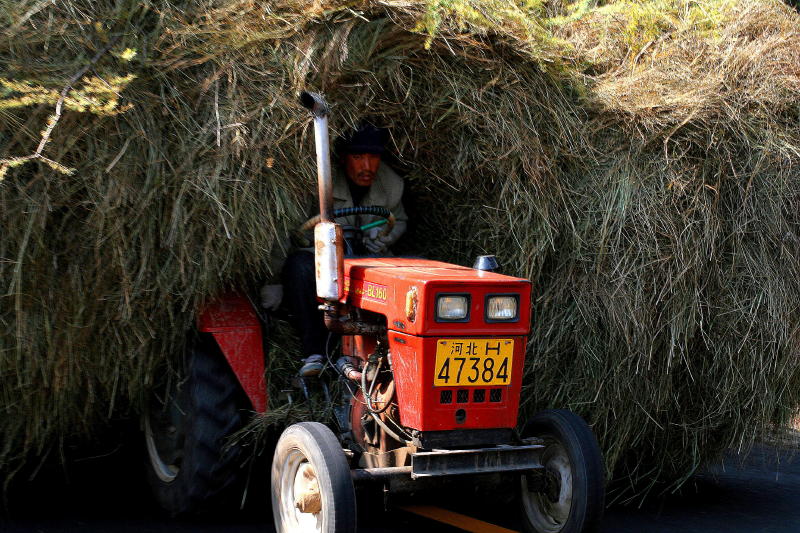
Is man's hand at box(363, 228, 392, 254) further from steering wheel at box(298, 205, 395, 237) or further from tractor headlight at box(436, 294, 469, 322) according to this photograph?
tractor headlight at box(436, 294, 469, 322)

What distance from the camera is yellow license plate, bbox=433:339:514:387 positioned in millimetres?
4238

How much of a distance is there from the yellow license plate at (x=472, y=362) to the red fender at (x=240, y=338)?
1.22m

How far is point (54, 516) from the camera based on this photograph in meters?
5.09

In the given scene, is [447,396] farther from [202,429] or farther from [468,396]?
[202,429]

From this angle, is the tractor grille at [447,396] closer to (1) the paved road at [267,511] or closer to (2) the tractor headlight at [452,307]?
(2) the tractor headlight at [452,307]

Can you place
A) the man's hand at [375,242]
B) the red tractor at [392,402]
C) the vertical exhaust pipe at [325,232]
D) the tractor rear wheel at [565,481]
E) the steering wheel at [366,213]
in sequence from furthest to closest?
the man's hand at [375,242]
the steering wheel at [366,213]
the vertical exhaust pipe at [325,232]
the tractor rear wheel at [565,481]
the red tractor at [392,402]

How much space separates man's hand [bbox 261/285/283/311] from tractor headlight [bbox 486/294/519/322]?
136 cm

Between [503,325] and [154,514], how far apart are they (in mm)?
2148

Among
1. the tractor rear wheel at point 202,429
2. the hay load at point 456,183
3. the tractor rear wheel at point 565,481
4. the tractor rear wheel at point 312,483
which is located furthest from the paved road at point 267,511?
the tractor rear wheel at point 312,483

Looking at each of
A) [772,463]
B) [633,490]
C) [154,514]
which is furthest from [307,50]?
[772,463]

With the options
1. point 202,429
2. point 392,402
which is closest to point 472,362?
point 392,402

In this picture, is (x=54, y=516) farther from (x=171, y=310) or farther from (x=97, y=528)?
(x=171, y=310)

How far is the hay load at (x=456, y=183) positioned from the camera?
15.2ft

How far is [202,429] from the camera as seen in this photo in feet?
16.3
